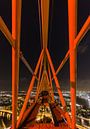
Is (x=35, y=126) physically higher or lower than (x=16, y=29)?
lower

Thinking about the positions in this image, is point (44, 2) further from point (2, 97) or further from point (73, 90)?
point (2, 97)

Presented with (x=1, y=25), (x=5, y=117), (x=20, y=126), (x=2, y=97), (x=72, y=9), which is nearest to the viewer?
(x=1, y=25)

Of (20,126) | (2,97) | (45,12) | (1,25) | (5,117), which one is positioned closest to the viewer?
(1,25)

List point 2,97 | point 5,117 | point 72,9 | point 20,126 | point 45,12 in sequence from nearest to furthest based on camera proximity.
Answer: point 72,9, point 20,126, point 45,12, point 5,117, point 2,97

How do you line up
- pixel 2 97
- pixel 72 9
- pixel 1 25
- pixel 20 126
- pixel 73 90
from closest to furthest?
1. pixel 1 25
2. pixel 72 9
3. pixel 73 90
4. pixel 20 126
5. pixel 2 97

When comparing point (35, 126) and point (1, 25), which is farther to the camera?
point (35, 126)

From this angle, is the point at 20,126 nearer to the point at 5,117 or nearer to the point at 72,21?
the point at 72,21

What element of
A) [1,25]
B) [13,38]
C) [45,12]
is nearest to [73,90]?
[13,38]

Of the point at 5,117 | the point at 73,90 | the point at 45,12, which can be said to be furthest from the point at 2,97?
the point at 73,90

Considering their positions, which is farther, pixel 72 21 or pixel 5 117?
pixel 5 117
